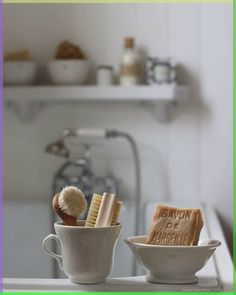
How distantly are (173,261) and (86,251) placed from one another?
12cm

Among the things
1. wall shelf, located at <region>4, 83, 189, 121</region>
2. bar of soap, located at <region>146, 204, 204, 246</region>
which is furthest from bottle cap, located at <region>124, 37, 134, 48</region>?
bar of soap, located at <region>146, 204, 204, 246</region>

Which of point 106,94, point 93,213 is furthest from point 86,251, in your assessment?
point 106,94

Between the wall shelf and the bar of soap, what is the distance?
122 centimetres

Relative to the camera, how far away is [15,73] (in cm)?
232

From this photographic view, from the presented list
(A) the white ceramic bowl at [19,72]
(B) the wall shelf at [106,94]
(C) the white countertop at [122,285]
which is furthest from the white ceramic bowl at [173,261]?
(A) the white ceramic bowl at [19,72]

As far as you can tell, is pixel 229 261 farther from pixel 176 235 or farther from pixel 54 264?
pixel 54 264

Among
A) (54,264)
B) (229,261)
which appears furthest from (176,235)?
(54,264)

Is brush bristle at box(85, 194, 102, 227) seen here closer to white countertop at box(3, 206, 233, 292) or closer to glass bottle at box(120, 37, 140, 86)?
white countertop at box(3, 206, 233, 292)

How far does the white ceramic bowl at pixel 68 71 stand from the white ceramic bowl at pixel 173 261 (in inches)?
52.9

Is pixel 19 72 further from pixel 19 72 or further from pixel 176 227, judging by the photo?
pixel 176 227

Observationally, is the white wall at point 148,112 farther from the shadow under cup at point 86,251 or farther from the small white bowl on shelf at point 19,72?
the shadow under cup at point 86,251

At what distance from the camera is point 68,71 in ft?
7.50

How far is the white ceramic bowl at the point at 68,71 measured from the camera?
228 centimetres

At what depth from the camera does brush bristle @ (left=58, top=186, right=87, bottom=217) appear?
975 mm
